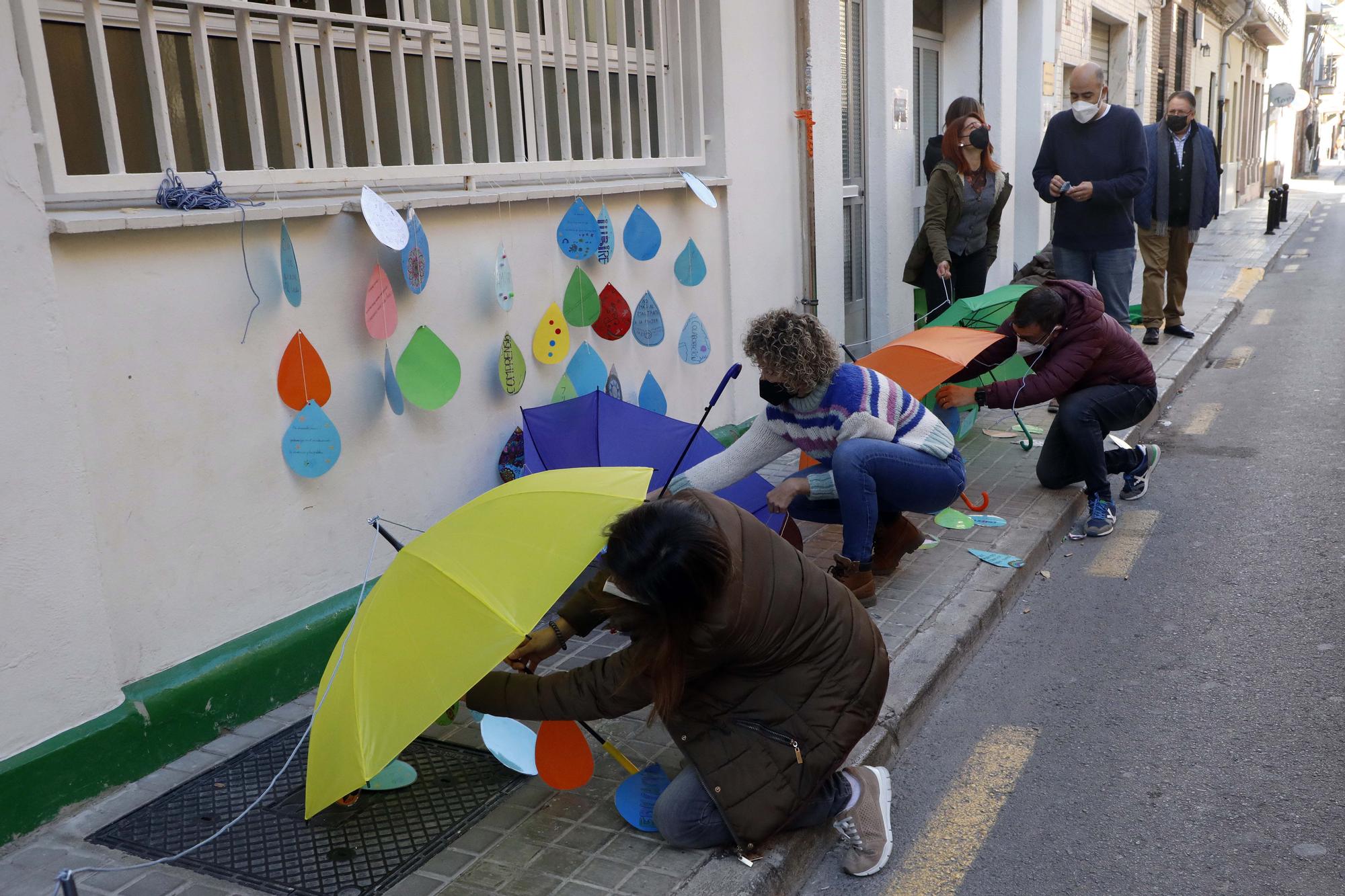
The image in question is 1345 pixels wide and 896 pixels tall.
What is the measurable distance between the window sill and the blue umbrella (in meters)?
0.93

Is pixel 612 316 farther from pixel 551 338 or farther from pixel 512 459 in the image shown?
pixel 512 459

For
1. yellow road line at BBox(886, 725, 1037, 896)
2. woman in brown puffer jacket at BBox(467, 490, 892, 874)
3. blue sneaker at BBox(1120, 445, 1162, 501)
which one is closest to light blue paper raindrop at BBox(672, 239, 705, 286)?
blue sneaker at BBox(1120, 445, 1162, 501)

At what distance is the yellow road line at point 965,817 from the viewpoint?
311 cm

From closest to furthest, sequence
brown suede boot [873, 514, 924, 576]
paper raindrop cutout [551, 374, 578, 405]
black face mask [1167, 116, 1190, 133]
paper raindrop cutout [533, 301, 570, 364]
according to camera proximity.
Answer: brown suede boot [873, 514, 924, 576] → paper raindrop cutout [533, 301, 570, 364] → paper raindrop cutout [551, 374, 578, 405] → black face mask [1167, 116, 1190, 133]

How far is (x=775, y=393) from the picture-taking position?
4285 mm

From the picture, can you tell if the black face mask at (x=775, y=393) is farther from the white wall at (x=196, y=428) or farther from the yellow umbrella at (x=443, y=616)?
the yellow umbrella at (x=443, y=616)

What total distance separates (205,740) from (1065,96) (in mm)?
12570

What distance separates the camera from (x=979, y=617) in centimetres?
459

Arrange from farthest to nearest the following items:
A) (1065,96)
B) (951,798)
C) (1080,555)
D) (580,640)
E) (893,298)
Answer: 1. (1065,96)
2. (893,298)
3. (1080,555)
4. (580,640)
5. (951,798)

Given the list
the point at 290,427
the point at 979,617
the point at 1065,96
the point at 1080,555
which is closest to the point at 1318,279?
the point at 1065,96

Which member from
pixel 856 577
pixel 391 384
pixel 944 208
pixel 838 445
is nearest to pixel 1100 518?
pixel 856 577

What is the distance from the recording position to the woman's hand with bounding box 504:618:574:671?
3.07 m

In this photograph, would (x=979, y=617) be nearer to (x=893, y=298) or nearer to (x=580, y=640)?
(x=580, y=640)

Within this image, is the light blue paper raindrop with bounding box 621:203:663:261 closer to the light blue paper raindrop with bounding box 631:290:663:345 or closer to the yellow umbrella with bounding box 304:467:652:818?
the light blue paper raindrop with bounding box 631:290:663:345
